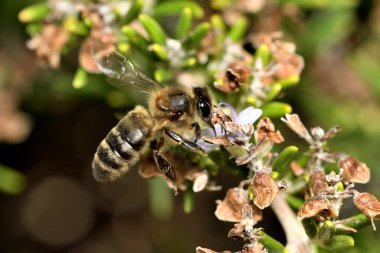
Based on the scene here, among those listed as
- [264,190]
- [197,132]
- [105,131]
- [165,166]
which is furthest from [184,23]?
[105,131]

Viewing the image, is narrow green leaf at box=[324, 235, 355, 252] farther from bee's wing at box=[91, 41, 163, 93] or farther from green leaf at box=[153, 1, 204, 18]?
green leaf at box=[153, 1, 204, 18]

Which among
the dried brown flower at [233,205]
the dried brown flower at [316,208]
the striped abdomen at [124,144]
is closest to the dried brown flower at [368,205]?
the dried brown flower at [316,208]

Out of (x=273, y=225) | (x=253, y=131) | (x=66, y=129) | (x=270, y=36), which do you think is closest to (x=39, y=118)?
(x=66, y=129)

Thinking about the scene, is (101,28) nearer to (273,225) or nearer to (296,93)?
(296,93)

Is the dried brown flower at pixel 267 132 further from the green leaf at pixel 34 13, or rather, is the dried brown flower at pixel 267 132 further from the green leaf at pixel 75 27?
the green leaf at pixel 34 13

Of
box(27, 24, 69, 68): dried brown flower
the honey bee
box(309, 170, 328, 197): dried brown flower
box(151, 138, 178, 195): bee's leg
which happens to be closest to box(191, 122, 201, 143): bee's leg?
the honey bee
